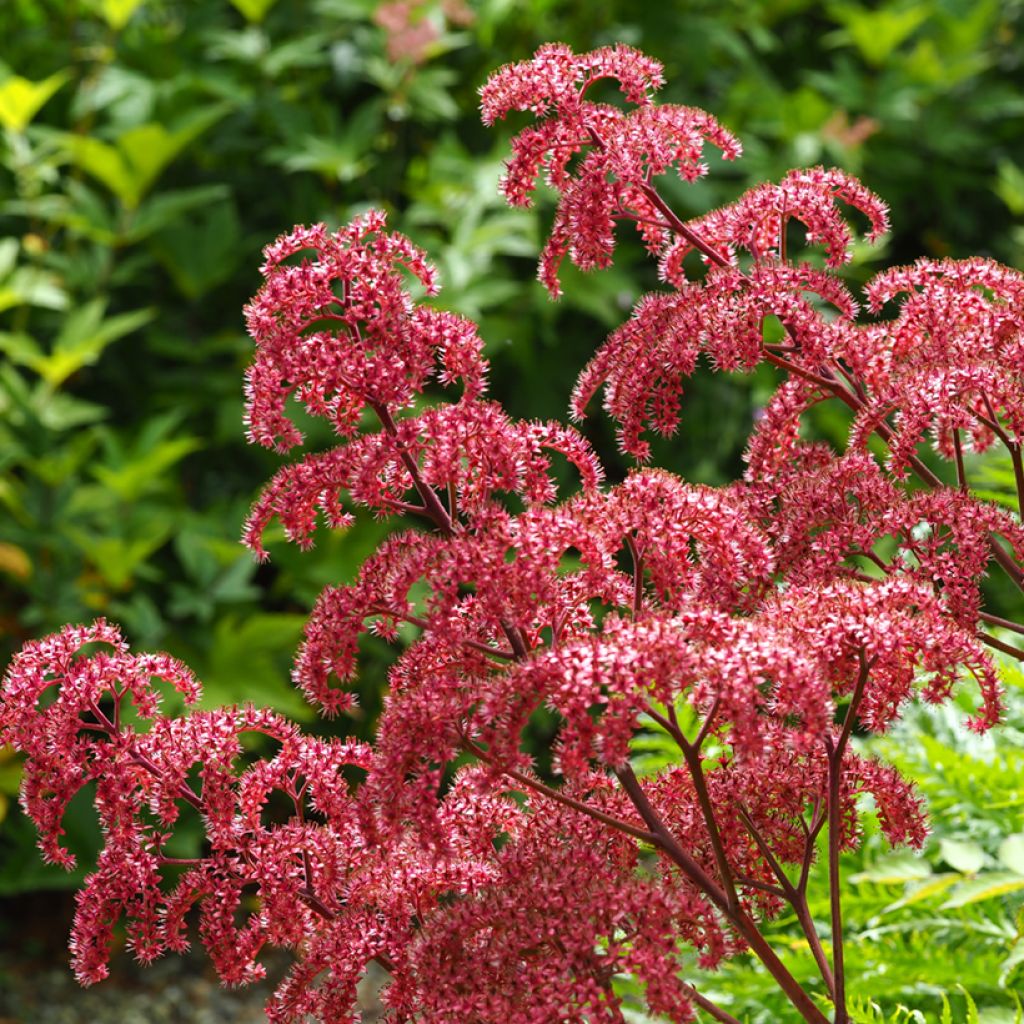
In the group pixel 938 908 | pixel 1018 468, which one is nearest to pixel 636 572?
pixel 1018 468

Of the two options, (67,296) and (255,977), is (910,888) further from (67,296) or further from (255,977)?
(67,296)

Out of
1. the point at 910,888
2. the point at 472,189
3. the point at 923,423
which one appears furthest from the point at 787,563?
the point at 472,189

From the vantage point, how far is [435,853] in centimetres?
116

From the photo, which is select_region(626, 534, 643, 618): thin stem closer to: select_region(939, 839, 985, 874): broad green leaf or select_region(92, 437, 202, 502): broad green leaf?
select_region(939, 839, 985, 874): broad green leaf

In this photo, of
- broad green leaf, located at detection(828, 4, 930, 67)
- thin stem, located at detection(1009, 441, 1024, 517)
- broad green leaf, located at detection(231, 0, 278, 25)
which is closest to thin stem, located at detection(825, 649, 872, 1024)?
thin stem, located at detection(1009, 441, 1024, 517)

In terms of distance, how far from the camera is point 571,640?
1178 millimetres

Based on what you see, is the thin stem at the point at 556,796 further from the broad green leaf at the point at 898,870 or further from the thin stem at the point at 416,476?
the broad green leaf at the point at 898,870

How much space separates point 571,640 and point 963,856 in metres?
1.10

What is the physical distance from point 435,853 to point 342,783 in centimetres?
28

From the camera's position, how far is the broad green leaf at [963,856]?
6.55 ft

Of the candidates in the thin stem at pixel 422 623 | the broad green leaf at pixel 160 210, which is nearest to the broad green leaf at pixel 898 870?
the thin stem at pixel 422 623

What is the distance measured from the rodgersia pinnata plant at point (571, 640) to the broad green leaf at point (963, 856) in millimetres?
605

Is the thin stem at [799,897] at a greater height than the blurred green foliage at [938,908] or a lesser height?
greater

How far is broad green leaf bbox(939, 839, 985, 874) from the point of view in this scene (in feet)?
6.55
